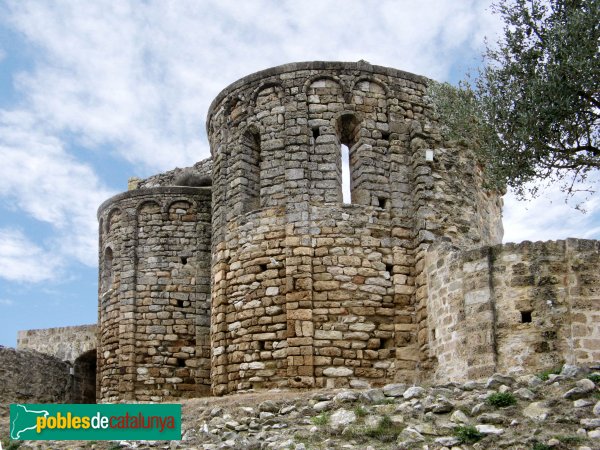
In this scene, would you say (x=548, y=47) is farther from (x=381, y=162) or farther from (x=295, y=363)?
(x=295, y=363)

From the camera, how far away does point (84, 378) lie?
81.1 feet

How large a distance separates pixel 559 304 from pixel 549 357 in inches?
31.9

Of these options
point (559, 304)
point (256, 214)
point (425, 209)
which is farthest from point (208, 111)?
point (559, 304)

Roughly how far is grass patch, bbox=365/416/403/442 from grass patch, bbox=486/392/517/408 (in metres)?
1.16

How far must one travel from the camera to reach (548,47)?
13891 millimetres

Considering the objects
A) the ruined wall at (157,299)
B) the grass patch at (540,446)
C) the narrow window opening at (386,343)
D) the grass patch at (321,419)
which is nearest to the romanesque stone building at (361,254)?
the narrow window opening at (386,343)

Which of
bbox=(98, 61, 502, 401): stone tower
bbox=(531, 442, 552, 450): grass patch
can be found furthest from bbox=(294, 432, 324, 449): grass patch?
bbox=(98, 61, 502, 401): stone tower

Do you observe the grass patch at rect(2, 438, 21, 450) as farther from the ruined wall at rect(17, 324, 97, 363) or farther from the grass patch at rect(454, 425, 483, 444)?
the ruined wall at rect(17, 324, 97, 363)

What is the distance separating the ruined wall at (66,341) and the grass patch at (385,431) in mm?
15964

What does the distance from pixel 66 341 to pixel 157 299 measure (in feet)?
22.0

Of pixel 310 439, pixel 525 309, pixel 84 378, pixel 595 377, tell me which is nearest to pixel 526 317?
pixel 525 309

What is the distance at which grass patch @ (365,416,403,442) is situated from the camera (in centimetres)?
1005

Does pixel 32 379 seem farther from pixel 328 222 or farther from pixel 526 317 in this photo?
pixel 526 317

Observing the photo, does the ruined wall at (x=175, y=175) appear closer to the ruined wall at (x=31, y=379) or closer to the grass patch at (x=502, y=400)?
the ruined wall at (x=31, y=379)
